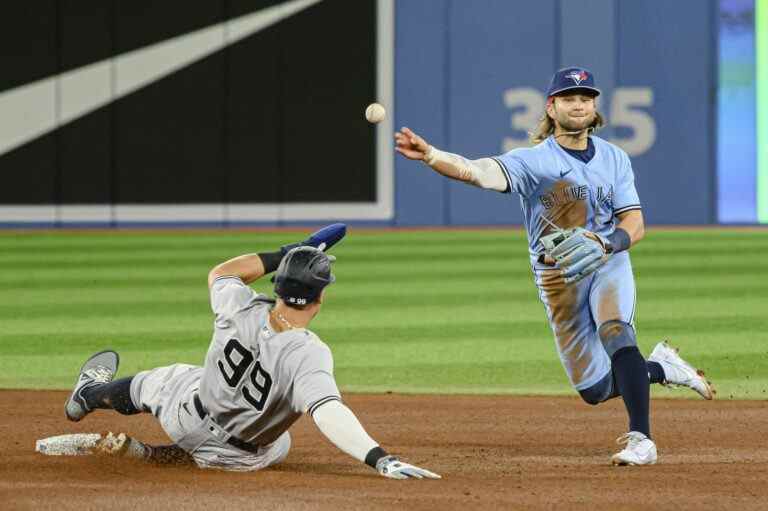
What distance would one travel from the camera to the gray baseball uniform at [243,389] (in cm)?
521

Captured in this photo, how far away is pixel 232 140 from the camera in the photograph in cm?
2027

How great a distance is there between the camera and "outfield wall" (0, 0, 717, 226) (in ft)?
66.0

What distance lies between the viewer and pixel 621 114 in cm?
2066

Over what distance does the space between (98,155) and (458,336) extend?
1090cm

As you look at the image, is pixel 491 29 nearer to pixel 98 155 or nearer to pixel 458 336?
pixel 98 155

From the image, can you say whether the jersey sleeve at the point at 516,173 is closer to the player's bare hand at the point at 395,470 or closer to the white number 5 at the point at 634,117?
the player's bare hand at the point at 395,470

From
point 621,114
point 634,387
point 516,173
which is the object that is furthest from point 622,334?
point 621,114

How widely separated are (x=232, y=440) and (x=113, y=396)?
69 cm

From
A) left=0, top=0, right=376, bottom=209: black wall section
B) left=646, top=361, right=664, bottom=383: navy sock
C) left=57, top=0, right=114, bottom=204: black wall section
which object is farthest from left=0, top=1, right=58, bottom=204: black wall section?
left=646, top=361, right=664, bottom=383: navy sock

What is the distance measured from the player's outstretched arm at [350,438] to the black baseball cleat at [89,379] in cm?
148

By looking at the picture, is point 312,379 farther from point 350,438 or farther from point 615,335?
point 615,335

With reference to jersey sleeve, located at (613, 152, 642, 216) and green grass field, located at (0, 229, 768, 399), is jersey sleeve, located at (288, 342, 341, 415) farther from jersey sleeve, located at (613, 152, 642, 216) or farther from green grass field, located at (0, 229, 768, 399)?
green grass field, located at (0, 229, 768, 399)

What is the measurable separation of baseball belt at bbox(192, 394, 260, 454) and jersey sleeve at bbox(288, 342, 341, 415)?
1.32ft

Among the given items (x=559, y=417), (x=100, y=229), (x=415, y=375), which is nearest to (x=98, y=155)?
(x=100, y=229)
